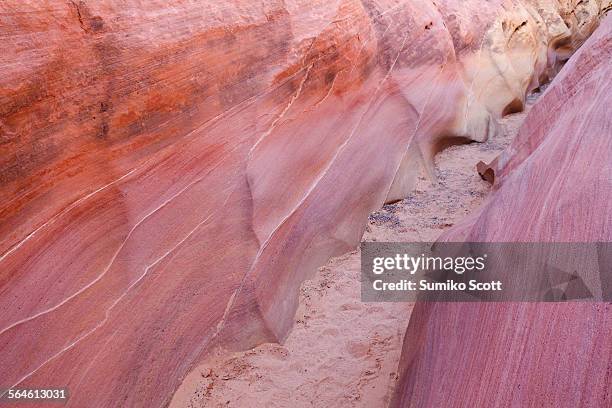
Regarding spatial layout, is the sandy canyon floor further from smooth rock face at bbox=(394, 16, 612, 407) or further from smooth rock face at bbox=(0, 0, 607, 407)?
smooth rock face at bbox=(394, 16, 612, 407)

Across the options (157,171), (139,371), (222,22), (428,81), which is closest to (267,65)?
(222,22)

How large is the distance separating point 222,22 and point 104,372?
2.17 m

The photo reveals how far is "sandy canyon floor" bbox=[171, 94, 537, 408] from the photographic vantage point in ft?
8.49

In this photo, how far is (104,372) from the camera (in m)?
2.38

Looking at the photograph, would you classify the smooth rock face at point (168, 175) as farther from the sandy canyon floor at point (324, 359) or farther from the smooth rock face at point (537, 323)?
the smooth rock face at point (537, 323)

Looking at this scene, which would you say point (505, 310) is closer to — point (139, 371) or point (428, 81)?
point (139, 371)

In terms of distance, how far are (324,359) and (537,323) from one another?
136cm

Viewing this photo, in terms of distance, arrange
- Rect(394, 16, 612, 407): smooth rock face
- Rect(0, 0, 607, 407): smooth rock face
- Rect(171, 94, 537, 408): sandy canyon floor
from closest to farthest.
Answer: Rect(394, 16, 612, 407): smooth rock face, Rect(0, 0, 607, 407): smooth rock face, Rect(171, 94, 537, 408): sandy canyon floor

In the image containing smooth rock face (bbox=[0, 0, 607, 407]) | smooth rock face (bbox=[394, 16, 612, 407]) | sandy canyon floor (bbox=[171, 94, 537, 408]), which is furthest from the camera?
sandy canyon floor (bbox=[171, 94, 537, 408])

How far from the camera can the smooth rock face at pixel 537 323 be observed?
5.40ft

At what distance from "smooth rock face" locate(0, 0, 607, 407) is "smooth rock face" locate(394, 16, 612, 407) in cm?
111

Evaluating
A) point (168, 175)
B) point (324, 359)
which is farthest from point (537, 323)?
point (168, 175)

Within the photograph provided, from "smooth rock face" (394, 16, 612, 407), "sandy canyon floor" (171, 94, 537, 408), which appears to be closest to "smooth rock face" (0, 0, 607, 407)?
"sandy canyon floor" (171, 94, 537, 408)

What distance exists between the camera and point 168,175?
108 inches
